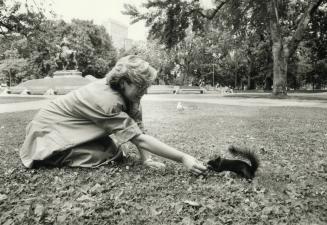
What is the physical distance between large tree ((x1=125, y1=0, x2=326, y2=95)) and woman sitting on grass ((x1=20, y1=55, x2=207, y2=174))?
15.1 m

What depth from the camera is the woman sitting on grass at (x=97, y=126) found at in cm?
331

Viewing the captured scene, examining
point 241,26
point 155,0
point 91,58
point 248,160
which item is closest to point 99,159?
point 248,160

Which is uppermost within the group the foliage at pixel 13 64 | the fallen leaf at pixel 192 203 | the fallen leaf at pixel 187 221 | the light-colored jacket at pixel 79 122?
the foliage at pixel 13 64

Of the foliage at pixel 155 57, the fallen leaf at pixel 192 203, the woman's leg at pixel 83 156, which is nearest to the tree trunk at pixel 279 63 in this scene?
the woman's leg at pixel 83 156

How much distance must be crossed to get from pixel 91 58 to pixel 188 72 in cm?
1546

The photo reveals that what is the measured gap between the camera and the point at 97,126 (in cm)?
369

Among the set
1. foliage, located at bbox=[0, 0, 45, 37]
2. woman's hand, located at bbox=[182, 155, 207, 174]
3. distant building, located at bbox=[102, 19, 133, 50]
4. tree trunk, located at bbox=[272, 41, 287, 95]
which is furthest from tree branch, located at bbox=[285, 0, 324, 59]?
distant building, located at bbox=[102, 19, 133, 50]

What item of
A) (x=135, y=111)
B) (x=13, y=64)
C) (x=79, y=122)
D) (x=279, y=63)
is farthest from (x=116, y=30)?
(x=79, y=122)

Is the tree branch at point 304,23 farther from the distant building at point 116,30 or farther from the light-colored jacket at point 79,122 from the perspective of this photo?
the distant building at point 116,30

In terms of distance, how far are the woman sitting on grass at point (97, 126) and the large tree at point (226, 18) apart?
15.1m

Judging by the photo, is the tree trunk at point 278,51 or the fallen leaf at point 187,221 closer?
the fallen leaf at point 187,221

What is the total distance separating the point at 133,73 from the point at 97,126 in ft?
2.47

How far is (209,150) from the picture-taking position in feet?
16.6

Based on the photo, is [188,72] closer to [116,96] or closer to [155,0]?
[155,0]
